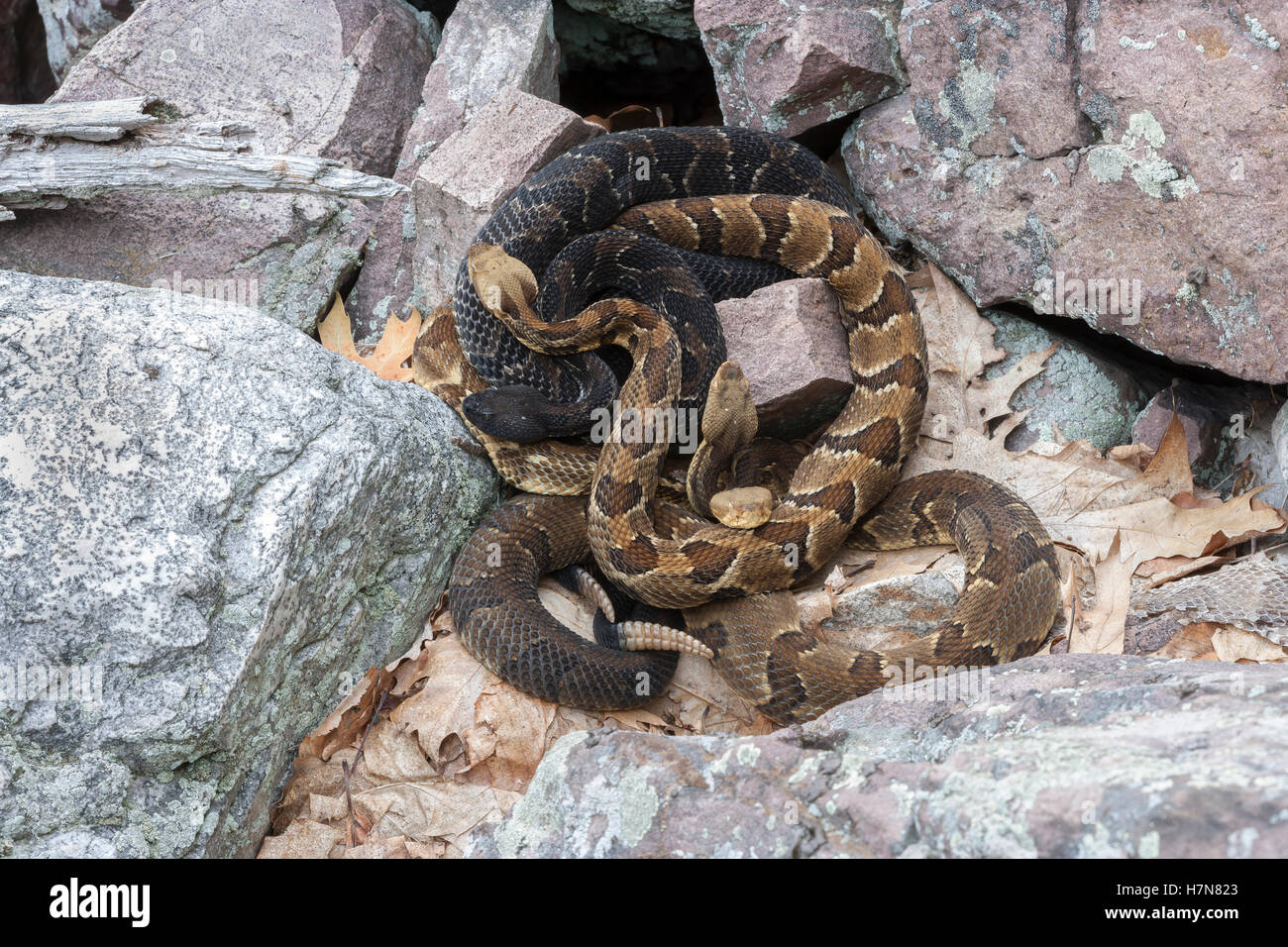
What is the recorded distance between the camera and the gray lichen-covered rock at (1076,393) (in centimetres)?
572

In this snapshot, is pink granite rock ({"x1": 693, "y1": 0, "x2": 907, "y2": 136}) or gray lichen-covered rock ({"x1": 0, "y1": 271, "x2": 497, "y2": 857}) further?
pink granite rock ({"x1": 693, "y1": 0, "x2": 907, "y2": 136})

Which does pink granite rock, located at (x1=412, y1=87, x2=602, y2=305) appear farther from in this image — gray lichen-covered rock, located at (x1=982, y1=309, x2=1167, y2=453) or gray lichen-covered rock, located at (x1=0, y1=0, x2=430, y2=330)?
gray lichen-covered rock, located at (x1=982, y1=309, x2=1167, y2=453)

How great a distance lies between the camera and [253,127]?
20.6 feet

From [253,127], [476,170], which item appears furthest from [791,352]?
[253,127]

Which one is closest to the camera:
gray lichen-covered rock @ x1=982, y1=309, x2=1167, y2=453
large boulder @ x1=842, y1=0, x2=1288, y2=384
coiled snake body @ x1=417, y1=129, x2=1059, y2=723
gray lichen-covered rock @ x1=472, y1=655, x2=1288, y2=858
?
gray lichen-covered rock @ x1=472, y1=655, x2=1288, y2=858

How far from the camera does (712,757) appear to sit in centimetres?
304

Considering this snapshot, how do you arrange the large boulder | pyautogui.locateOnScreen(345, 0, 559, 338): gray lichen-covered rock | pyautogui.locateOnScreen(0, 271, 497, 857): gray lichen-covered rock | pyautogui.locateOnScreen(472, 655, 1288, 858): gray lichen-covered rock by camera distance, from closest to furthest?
pyautogui.locateOnScreen(472, 655, 1288, 858): gray lichen-covered rock, pyautogui.locateOnScreen(0, 271, 497, 857): gray lichen-covered rock, the large boulder, pyautogui.locateOnScreen(345, 0, 559, 338): gray lichen-covered rock

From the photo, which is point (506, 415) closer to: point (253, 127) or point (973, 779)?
point (253, 127)

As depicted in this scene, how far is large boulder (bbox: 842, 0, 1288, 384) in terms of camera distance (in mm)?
5031

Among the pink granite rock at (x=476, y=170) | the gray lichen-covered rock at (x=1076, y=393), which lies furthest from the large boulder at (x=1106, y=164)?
the pink granite rock at (x=476, y=170)

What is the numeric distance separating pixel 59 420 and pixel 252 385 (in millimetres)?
769

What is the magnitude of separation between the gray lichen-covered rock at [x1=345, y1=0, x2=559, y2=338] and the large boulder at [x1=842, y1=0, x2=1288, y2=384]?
2714 millimetres

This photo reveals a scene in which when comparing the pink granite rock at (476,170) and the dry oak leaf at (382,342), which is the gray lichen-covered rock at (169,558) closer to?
the dry oak leaf at (382,342)

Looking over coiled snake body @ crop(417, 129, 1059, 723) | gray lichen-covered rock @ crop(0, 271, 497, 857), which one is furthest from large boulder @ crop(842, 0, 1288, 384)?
gray lichen-covered rock @ crop(0, 271, 497, 857)
